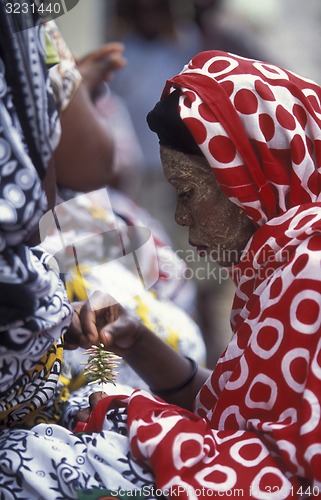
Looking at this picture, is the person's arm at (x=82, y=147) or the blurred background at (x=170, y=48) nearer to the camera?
the person's arm at (x=82, y=147)

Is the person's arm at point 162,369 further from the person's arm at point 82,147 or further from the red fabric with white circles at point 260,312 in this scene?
the person's arm at point 82,147

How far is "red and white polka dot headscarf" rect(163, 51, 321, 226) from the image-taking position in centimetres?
190

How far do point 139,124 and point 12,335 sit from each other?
2245mm

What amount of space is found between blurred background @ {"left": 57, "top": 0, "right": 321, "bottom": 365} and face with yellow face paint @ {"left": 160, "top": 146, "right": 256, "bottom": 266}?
3.25 ft

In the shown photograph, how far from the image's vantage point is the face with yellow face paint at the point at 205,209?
201 cm

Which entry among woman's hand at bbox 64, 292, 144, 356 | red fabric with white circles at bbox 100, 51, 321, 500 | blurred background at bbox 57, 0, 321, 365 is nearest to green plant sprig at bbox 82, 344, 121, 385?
woman's hand at bbox 64, 292, 144, 356

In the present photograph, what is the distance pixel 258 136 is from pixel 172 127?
23 centimetres

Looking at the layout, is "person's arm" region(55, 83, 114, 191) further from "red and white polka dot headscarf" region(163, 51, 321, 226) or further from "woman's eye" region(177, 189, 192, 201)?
"red and white polka dot headscarf" region(163, 51, 321, 226)

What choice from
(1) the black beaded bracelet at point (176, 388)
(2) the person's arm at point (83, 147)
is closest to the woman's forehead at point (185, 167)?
(2) the person's arm at point (83, 147)

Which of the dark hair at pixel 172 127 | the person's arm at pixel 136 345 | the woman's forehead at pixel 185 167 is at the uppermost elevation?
the dark hair at pixel 172 127

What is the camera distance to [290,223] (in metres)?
1.81

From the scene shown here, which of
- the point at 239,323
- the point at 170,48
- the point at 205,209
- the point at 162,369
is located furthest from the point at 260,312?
the point at 170,48

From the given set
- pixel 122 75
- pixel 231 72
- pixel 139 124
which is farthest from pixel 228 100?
pixel 122 75

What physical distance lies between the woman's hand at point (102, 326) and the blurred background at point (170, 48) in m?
1.05
